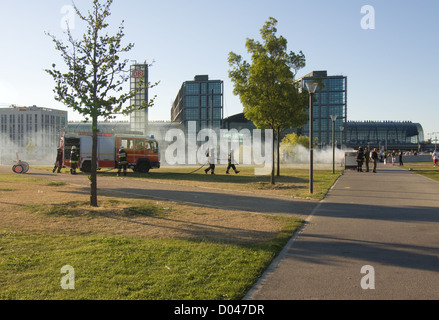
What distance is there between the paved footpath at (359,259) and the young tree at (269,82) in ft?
27.0

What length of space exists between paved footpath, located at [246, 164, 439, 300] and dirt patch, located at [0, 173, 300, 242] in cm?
108

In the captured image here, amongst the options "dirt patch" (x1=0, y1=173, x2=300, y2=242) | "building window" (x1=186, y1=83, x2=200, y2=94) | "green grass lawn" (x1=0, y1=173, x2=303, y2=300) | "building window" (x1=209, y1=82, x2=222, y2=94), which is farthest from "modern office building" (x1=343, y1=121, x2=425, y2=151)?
"green grass lawn" (x1=0, y1=173, x2=303, y2=300)

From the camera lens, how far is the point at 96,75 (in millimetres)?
9445

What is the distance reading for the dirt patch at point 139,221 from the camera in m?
7.07

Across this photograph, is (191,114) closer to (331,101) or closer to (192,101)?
(192,101)

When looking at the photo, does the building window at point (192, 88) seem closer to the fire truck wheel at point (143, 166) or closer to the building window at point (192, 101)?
the building window at point (192, 101)

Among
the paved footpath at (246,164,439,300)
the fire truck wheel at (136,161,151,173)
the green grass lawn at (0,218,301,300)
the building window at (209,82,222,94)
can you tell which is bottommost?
the paved footpath at (246,164,439,300)

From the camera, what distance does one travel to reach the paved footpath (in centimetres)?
414

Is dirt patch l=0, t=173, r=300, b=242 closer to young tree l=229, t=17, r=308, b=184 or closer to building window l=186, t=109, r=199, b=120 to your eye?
young tree l=229, t=17, r=308, b=184

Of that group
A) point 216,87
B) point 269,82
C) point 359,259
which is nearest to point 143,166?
point 269,82

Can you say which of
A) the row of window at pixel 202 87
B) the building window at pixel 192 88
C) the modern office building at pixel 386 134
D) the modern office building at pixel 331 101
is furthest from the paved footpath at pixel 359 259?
the modern office building at pixel 386 134

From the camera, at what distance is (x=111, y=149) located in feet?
85.1

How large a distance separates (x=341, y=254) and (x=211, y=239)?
2158mm
